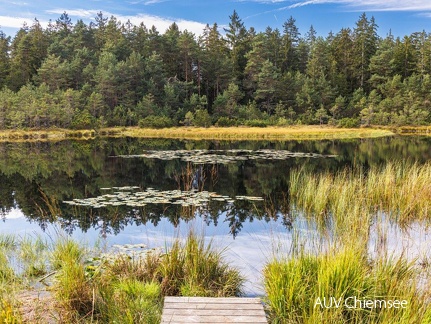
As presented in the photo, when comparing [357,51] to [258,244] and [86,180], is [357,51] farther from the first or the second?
[258,244]

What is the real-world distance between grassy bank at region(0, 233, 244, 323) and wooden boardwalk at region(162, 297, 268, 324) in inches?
10.4

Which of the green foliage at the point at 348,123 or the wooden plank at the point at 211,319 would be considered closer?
the wooden plank at the point at 211,319

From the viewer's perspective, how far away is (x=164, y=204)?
33.5 feet

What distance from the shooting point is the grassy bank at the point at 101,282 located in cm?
395

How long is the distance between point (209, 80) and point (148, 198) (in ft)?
148

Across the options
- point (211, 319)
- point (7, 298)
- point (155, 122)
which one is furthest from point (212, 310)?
point (155, 122)

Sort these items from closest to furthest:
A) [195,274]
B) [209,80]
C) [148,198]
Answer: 1. [195,274]
2. [148,198]
3. [209,80]

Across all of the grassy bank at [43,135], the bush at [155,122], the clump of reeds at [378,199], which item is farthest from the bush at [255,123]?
the clump of reeds at [378,199]

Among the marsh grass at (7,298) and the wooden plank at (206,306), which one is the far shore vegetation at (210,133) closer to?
the marsh grass at (7,298)

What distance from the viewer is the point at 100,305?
407 cm

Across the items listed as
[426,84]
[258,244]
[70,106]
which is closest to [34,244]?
[258,244]

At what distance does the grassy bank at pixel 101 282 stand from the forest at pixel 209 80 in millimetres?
36521

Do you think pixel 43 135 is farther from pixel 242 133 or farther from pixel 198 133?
pixel 242 133

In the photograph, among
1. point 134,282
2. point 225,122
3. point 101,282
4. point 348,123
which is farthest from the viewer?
point 225,122
